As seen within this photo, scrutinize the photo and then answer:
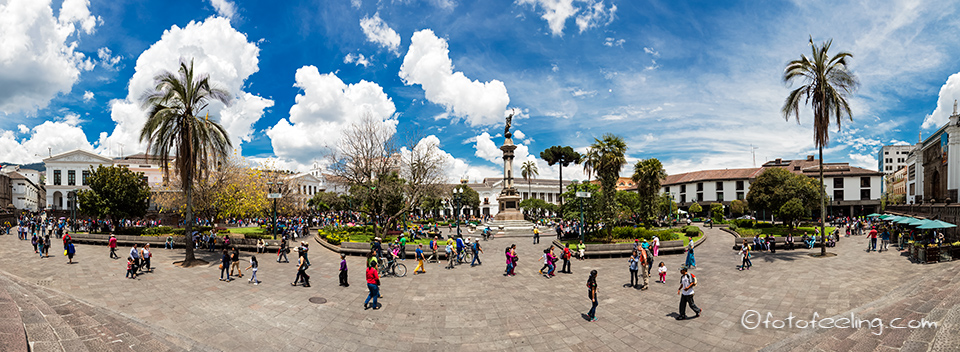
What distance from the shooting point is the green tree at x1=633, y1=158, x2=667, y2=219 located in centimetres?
3591

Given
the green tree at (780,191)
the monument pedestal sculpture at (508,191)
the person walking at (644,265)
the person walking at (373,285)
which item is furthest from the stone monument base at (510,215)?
the person walking at (373,285)

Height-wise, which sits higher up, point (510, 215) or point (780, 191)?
point (780, 191)

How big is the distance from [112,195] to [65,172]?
53381 millimetres

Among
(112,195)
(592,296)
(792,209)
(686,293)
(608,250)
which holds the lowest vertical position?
(608,250)

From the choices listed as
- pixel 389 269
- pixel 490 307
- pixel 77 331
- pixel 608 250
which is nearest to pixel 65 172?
pixel 389 269

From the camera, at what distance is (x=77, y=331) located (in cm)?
654

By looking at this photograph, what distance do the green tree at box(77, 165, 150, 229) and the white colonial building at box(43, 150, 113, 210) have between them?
47.7 metres

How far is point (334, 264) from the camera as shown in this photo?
1723cm

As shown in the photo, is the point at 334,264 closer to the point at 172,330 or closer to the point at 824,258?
the point at 172,330

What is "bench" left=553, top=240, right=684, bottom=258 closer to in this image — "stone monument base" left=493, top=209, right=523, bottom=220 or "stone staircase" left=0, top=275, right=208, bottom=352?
"stone staircase" left=0, top=275, right=208, bottom=352

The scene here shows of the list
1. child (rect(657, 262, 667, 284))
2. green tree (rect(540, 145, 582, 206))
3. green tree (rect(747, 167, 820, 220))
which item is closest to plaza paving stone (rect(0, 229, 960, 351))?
child (rect(657, 262, 667, 284))

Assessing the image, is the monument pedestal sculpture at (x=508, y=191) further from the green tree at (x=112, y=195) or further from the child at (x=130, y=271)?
the child at (x=130, y=271)

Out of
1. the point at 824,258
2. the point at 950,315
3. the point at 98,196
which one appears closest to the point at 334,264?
the point at 950,315

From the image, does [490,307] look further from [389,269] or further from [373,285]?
[389,269]
